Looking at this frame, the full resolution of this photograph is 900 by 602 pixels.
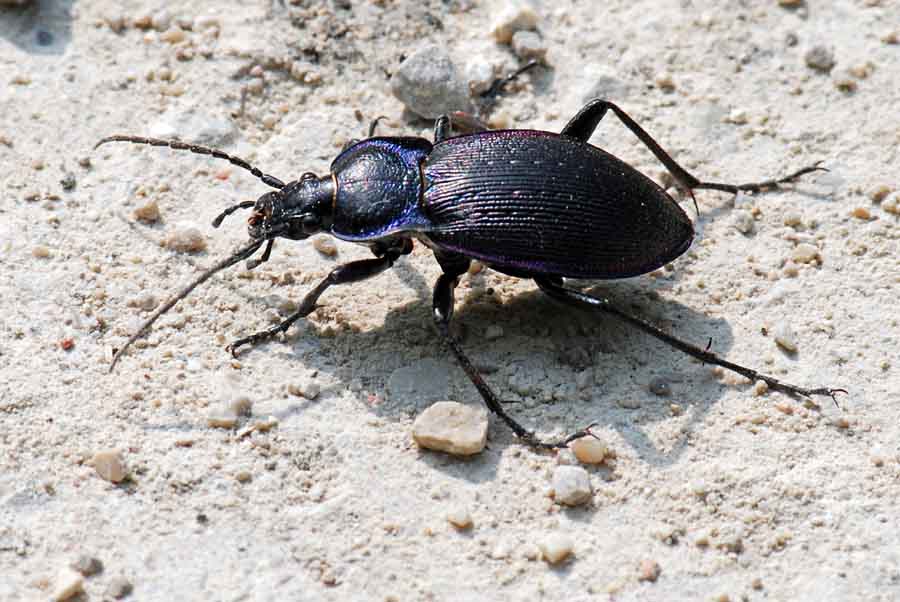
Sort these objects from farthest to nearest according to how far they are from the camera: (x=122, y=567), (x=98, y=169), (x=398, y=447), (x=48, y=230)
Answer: (x=98, y=169)
(x=48, y=230)
(x=398, y=447)
(x=122, y=567)

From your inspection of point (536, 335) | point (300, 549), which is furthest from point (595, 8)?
point (300, 549)

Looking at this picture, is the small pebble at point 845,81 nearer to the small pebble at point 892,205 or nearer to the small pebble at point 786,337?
the small pebble at point 892,205

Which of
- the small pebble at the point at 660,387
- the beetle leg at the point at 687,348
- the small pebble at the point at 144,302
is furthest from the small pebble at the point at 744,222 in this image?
the small pebble at the point at 144,302

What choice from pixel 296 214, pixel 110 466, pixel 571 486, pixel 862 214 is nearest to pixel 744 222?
pixel 862 214

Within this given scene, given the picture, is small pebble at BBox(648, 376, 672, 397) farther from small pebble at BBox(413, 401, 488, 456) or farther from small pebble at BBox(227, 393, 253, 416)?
small pebble at BBox(227, 393, 253, 416)

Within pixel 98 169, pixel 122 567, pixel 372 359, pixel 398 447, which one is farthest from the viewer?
pixel 98 169

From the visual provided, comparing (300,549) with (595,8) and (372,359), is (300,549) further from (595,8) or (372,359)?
(595,8)

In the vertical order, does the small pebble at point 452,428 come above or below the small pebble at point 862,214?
above
